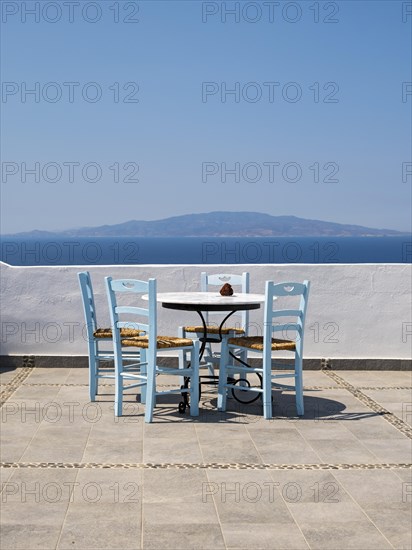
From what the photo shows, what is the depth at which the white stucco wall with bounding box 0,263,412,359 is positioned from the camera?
8062 mm

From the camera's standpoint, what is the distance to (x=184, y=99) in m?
38.4

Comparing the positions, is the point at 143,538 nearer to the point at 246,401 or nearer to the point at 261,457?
the point at 261,457

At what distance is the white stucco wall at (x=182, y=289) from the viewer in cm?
806

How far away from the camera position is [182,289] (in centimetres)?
806

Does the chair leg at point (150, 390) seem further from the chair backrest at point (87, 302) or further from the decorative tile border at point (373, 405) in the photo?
the decorative tile border at point (373, 405)

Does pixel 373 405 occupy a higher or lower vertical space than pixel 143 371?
lower

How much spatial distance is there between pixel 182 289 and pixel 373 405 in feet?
7.60

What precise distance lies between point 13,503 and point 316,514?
53.3 inches

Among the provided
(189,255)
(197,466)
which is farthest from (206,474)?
(189,255)

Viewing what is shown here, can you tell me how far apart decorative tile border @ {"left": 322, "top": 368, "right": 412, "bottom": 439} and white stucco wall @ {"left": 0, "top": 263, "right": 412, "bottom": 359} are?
44 centimetres

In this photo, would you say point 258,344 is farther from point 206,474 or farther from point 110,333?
point 206,474

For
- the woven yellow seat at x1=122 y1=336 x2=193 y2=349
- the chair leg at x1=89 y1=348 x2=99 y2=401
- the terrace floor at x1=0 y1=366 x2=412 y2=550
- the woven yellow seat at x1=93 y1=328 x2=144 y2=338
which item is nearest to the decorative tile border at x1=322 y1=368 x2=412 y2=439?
the terrace floor at x1=0 y1=366 x2=412 y2=550

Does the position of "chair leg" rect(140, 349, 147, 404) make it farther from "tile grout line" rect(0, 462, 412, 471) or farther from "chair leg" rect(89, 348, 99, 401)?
"tile grout line" rect(0, 462, 412, 471)

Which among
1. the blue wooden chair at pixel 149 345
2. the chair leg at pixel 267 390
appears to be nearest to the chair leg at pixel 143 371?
the blue wooden chair at pixel 149 345
